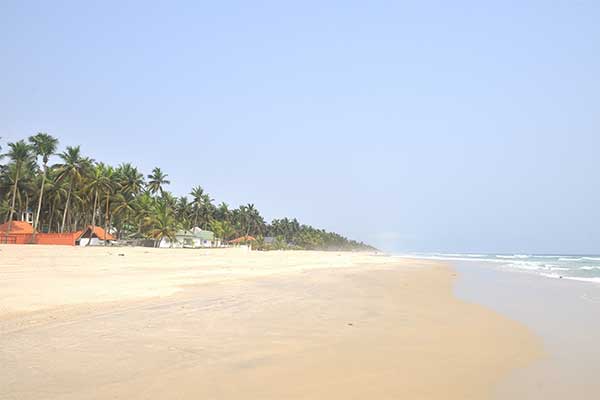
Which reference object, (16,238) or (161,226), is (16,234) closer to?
(16,238)

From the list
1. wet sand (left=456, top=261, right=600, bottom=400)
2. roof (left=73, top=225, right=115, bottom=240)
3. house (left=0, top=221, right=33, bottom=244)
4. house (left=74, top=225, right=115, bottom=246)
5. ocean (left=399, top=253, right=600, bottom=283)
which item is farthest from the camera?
roof (left=73, top=225, right=115, bottom=240)

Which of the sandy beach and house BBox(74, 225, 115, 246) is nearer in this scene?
the sandy beach

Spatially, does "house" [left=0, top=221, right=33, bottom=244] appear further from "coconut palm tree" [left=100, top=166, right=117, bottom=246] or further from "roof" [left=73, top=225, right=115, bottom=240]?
"coconut palm tree" [left=100, top=166, right=117, bottom=246]

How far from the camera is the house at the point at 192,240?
81.3 metres

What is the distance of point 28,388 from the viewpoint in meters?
4.68

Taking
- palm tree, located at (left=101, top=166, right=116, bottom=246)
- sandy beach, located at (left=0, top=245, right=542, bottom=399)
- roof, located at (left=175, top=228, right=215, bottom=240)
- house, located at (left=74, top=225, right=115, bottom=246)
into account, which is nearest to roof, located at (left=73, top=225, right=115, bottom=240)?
house, located at (left=74, top=225, right=115, bottom=246)

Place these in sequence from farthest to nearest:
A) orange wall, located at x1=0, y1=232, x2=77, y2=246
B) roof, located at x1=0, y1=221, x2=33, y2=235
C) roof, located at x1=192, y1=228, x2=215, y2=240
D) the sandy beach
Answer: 1. roof, located at x1=192, y1=228, x2=215, y2=240
2. roof, located at x1=0, y1=221, x2=33, y2=235
3. orange wall, located at x1=0, y1=232, x2=77, y2=246
4. the sandy beach

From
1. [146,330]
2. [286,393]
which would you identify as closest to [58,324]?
[146,330]

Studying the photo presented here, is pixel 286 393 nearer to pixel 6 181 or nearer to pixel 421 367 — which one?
pixel 421 367

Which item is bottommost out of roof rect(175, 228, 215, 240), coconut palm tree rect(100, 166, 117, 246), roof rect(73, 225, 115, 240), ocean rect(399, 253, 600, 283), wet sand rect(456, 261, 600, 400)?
wet sand rect(456, 261, 600, 400)

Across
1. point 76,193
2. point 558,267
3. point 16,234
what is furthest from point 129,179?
point 558,267

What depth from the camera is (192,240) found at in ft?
290

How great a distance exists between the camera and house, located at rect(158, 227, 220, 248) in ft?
267

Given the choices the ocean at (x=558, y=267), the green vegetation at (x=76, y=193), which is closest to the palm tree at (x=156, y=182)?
the green vegetation at (x=76, y=193)
